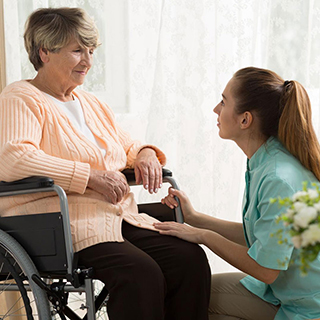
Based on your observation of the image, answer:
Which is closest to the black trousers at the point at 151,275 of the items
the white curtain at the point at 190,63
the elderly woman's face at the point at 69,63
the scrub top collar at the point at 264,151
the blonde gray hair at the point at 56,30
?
the scrub top collar at the point at 264,151

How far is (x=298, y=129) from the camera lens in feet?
5.03

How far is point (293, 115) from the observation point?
1530 millimetres

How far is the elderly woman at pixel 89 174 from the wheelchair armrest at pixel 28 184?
0.12ft

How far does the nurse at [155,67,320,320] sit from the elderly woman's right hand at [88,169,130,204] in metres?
0.22

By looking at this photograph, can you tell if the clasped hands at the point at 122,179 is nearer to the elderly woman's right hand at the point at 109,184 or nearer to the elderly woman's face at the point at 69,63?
the elderly woman's right hand at the point at 109,184

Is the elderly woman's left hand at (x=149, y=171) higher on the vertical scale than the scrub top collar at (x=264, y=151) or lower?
lower

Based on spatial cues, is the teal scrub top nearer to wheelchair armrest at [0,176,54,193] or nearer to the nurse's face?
the nurse's face

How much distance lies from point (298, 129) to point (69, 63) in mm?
869

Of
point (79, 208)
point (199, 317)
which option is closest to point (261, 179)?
point (199, 317)

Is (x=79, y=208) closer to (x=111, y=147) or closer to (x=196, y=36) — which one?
(x=111, y=147)

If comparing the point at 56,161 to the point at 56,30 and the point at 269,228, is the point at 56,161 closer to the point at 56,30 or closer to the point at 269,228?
the point at 56,30

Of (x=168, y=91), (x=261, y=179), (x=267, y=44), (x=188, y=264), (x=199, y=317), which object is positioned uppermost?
(x=267, y=44)

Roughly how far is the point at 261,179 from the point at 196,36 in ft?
4.52

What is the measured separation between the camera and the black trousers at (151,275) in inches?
61.1
